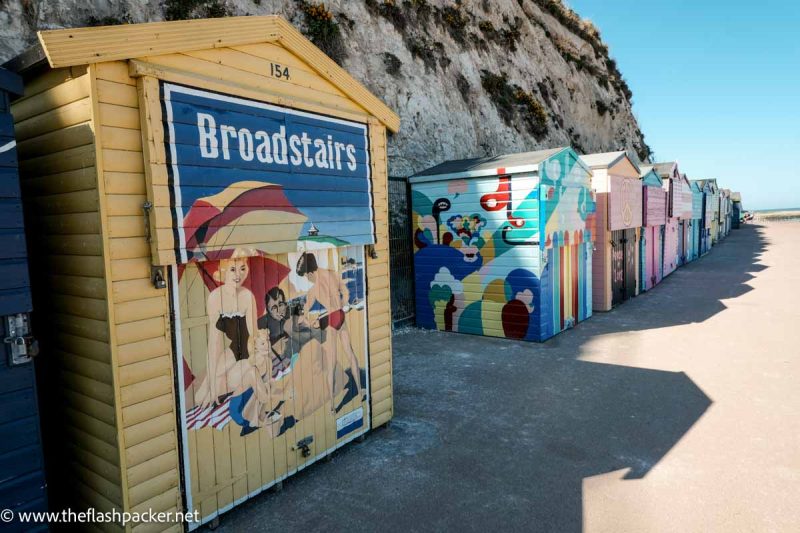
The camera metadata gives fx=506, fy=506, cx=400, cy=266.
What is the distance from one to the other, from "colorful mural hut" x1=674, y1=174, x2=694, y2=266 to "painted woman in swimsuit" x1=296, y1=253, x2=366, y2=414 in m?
18.6

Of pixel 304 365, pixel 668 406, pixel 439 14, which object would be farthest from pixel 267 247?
pixel 439 14

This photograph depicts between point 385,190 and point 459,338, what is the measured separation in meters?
5.16

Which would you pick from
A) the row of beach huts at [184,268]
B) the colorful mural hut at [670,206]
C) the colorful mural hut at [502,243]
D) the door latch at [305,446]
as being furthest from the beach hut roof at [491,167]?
the colorful mural hut at [670,206]

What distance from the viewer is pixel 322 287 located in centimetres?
516

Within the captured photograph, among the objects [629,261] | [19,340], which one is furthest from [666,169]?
[19,340]

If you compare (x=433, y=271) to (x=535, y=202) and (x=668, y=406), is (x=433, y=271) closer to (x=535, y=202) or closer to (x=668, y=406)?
(x=535, y=202)

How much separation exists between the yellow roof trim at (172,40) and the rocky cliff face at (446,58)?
240 inches

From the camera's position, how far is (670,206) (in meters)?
19.2

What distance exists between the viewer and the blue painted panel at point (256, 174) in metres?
3.82

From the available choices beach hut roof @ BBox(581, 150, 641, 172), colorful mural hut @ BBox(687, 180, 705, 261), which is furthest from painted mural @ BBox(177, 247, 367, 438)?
colorful mural hut @ BBox(687, 180, 705, 261)

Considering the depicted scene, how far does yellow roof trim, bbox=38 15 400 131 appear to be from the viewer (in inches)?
128

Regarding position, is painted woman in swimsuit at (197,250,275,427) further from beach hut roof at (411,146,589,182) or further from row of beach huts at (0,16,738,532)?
beach hut roof at (411,146,589,182)

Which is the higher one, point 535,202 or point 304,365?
point 535,202

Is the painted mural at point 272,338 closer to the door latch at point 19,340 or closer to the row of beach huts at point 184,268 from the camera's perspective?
the row of beach huts at point 184,268
